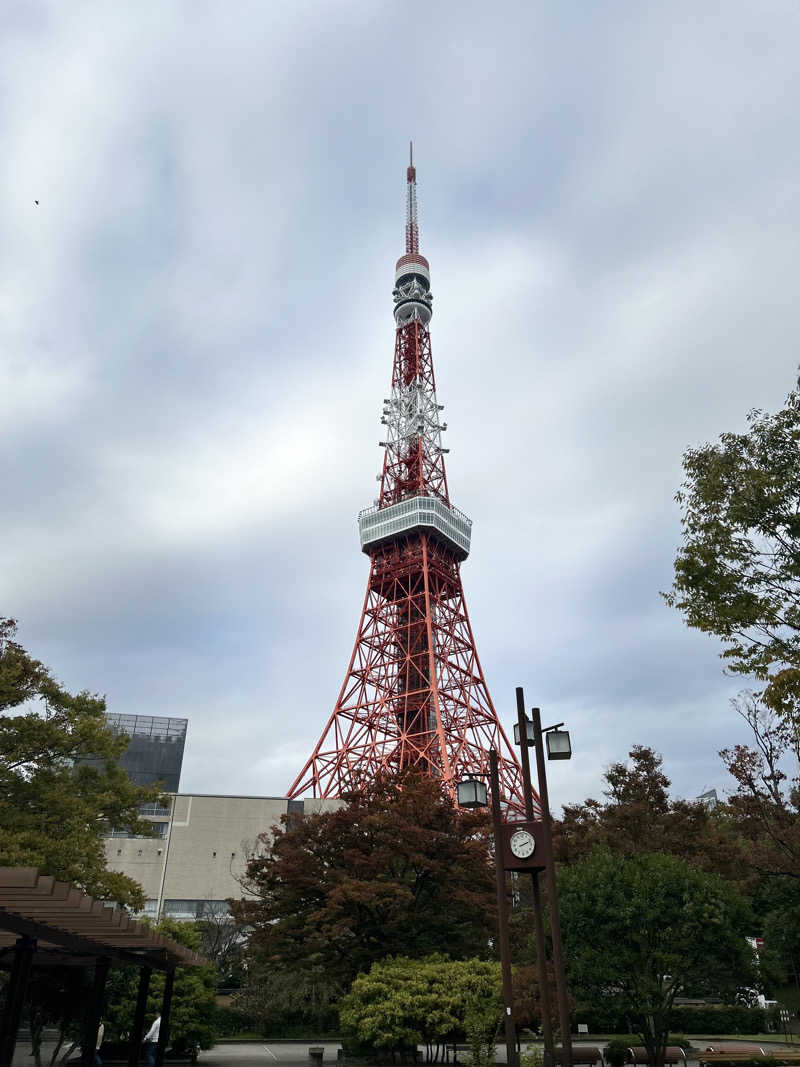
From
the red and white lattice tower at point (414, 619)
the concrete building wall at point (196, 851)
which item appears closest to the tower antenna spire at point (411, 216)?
the red and white lattice tower at point (414, 619)

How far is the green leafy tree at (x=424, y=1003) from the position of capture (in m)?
14.7

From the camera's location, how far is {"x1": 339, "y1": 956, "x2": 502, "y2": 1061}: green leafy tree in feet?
48.1

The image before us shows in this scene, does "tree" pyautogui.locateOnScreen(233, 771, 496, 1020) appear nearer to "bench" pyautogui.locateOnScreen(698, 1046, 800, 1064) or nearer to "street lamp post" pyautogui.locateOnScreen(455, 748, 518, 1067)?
"bench" pyautogui.locateOnScreen(698, 1046, 800, 1064)

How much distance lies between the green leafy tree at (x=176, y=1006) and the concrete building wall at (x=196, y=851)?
2173 cm

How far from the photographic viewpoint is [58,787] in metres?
16.6

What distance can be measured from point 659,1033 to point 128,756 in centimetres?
6955

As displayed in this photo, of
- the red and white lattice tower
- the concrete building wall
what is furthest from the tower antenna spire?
the concrete building wall

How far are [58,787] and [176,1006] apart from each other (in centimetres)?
538

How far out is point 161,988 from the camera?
1700cm

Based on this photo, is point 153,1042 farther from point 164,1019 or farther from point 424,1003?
point 424,1003

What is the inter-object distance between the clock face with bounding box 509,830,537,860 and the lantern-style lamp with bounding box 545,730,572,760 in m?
0.99

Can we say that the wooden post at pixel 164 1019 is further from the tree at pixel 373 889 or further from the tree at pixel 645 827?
the tree at pixel 645 827

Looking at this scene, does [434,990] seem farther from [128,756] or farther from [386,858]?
[128,756]

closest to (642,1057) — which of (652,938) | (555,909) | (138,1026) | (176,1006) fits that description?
(652,938)
